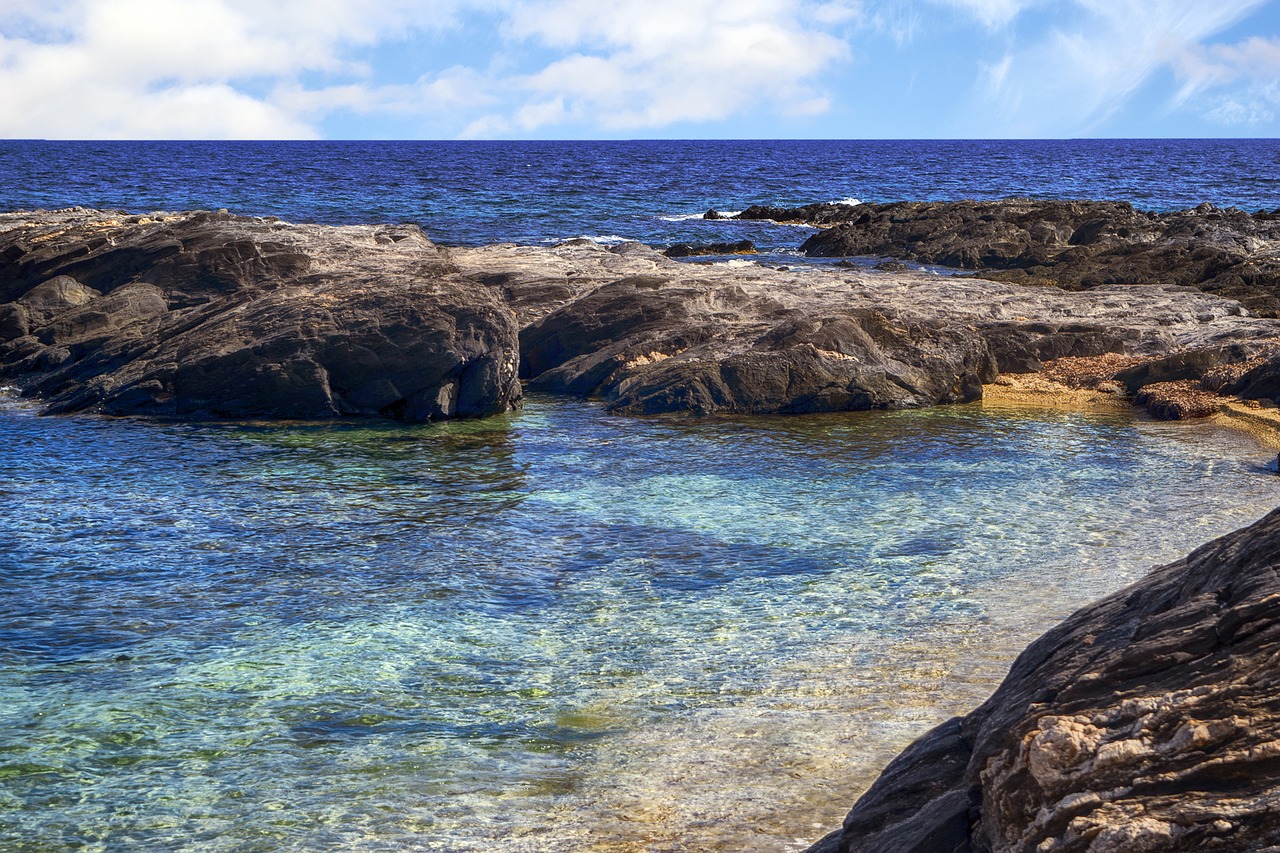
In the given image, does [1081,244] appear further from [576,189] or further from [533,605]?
[576,189]

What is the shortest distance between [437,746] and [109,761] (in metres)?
1.82

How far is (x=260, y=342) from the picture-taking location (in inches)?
640

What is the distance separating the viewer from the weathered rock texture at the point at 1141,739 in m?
2.94

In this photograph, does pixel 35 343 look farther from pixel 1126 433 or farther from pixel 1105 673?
pixel 1105 673

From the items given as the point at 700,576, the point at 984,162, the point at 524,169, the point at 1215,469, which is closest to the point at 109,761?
the point at 700,576

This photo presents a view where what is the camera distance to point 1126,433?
593 inches

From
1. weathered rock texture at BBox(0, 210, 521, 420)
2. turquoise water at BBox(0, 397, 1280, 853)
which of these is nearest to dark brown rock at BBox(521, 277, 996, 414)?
turquoise water at BBox(0, 397, 1280, 853)

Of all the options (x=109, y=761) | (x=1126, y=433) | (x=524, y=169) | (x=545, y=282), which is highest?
(x=524, y=169)

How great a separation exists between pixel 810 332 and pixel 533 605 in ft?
31.5

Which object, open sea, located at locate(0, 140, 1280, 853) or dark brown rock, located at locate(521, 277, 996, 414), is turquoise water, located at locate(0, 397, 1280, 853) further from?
dark brown rock, located at locate(521, 277, 996, 414)

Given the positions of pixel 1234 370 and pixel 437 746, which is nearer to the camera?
pixel 437 746

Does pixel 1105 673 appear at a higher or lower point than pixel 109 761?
higher

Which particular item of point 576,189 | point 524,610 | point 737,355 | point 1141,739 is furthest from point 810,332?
point 576,189

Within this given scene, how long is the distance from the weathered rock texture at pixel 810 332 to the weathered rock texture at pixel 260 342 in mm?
2121
